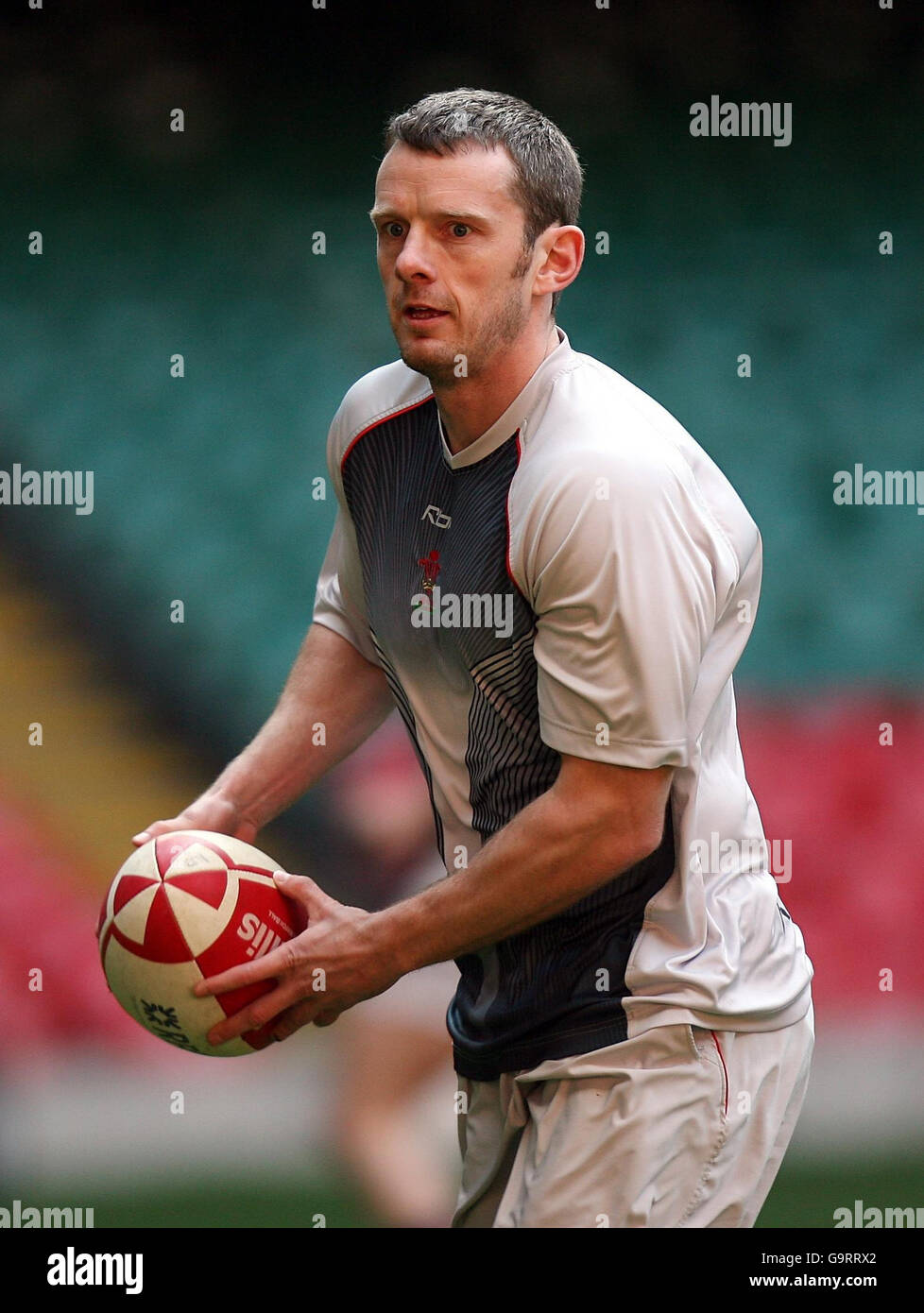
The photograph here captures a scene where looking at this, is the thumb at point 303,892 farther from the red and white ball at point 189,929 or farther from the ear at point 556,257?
the ear at point 556,257

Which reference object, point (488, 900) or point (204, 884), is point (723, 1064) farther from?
point (204, 884)

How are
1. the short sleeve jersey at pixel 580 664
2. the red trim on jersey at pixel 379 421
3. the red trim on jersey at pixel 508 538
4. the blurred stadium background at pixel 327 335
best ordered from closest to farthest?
the short sleeve jersey at pixel 580 664 < the red trim on jersey at pixel 508 538 < the red trim on jersey at pixel 379 421 < the blurred stadium background at pixel 327 335

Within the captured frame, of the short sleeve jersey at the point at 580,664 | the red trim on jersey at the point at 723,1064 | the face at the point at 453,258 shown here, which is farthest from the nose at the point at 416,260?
the red trim on jersey at the point at 723,1064

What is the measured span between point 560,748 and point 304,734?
690 mm

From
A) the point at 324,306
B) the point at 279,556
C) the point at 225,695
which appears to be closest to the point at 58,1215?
the point at 225,695

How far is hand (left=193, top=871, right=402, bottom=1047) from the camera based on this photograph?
230 cm

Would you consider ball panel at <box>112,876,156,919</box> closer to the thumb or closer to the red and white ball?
the red and white ball

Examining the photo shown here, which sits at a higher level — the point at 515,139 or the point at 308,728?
the point at 515,139

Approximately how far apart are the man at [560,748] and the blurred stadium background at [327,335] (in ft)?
6.96

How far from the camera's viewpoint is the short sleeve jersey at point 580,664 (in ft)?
6.92

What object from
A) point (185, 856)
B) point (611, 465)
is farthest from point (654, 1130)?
point (611, 465)

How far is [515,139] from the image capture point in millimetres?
2301

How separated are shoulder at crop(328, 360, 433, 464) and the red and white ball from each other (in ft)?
2.11

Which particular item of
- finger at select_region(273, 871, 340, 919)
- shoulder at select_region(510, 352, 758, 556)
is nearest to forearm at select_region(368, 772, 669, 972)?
finger at select_region(273, 871, 340, 919)
